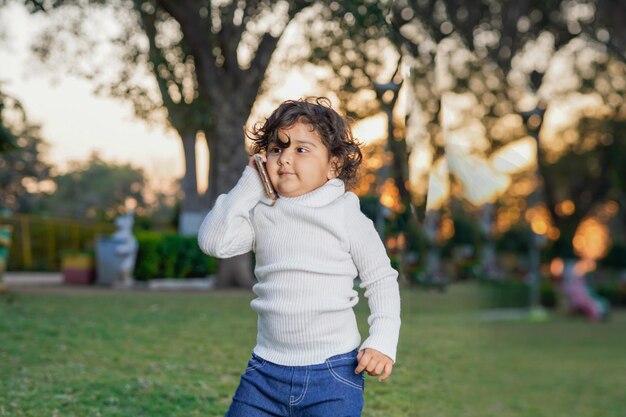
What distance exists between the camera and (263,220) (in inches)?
94.3

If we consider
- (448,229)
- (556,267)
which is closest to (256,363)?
Result: (448,229)

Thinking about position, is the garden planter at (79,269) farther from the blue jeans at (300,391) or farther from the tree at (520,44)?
the blue jeans at (300,391)

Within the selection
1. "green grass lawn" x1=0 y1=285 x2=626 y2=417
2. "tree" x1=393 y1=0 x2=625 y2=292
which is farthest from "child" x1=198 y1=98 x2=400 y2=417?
"tree" x1=393 y1=0 x2=625 y2=292

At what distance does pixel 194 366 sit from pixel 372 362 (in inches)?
101

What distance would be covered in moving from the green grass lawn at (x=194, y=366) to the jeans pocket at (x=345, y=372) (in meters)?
0.82

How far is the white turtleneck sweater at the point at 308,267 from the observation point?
2.34m

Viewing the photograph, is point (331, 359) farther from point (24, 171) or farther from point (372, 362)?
point (24, 171)

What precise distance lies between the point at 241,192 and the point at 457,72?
20067mm

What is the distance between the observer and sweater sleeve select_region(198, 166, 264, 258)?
7.84 feet

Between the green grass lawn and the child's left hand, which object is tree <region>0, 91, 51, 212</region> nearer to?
the green grass lawn

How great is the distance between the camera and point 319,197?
94.1 inches

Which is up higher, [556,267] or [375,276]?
[375,276]

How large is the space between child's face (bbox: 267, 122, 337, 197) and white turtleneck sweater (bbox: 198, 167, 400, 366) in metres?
0.03

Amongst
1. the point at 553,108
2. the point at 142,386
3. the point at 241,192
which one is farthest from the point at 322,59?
the point at 553,108
